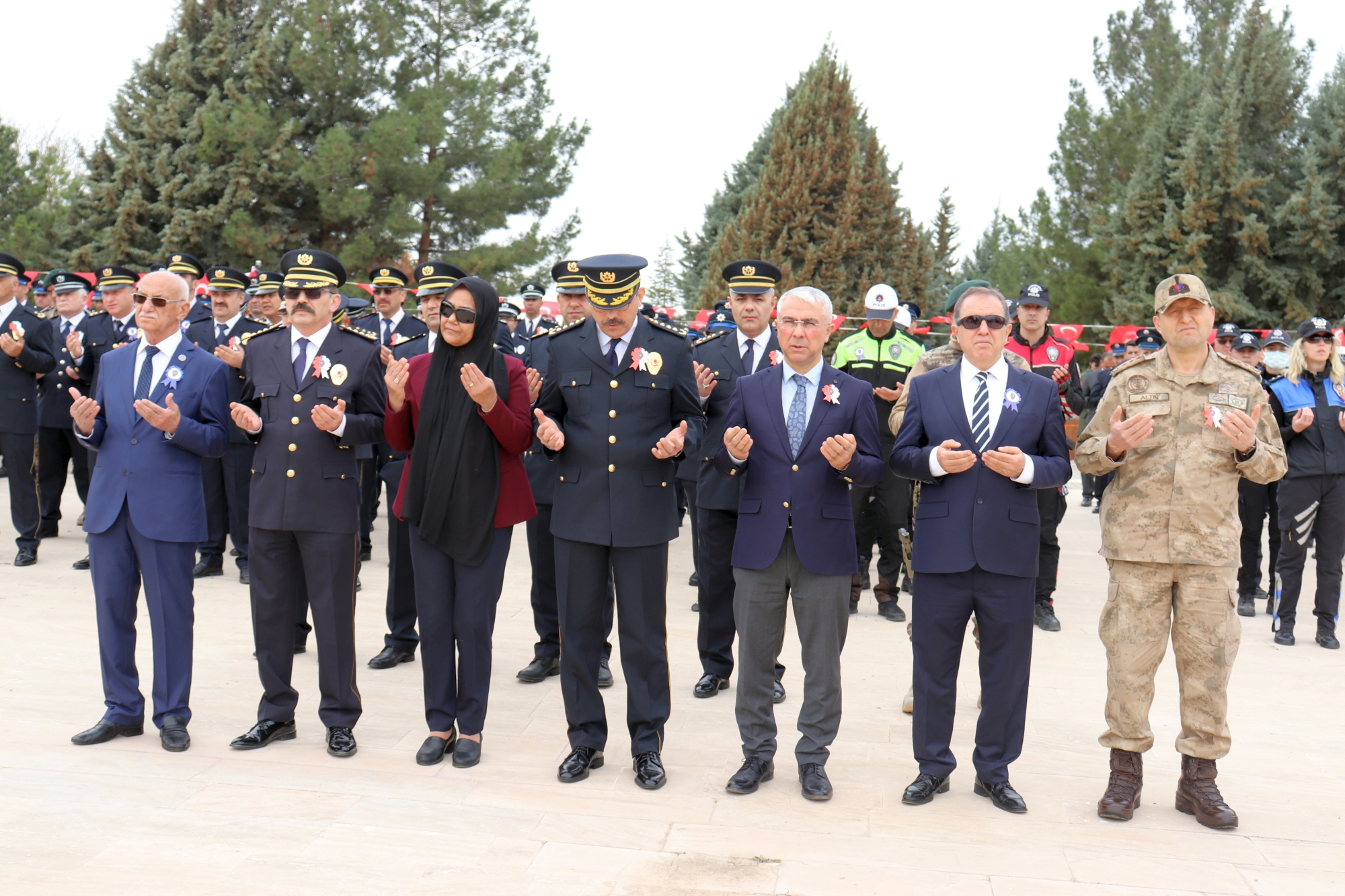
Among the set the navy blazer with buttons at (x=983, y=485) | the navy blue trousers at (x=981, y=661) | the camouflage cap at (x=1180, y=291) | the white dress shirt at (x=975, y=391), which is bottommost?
the navy blue trousers at (x=981, y=661)

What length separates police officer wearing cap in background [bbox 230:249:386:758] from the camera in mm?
5102

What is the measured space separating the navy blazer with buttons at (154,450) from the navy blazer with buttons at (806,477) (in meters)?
2.60

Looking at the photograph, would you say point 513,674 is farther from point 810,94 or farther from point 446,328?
point 810,94

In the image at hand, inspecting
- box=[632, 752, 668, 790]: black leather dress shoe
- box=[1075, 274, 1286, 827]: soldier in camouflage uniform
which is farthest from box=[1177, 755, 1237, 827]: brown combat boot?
box=[632, 752, 668, 790]: black leather dress shoe

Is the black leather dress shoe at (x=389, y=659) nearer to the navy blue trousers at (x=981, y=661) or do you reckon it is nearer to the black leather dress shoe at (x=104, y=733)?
the black leather dress shoe at (x=104, y=733)

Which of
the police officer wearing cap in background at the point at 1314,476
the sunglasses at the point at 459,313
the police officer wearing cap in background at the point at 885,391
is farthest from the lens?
the police officer wearing cap in background at the point at 885,391

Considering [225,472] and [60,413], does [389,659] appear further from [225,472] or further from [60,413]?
[60,413]

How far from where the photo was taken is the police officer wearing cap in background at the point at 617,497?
490cm

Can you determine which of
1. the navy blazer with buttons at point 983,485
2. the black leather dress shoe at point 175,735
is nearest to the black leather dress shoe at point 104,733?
the black leather dress shoe at point 175,735

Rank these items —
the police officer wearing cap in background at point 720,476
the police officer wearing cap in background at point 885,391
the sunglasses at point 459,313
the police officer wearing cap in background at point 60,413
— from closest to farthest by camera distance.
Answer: the sunglasses at point 459,313 < the police officer wearing cap in background at point 720,476 < the police officer wearing cap in background at point 885,391 < the police officer wearing cap in background at point 60,413

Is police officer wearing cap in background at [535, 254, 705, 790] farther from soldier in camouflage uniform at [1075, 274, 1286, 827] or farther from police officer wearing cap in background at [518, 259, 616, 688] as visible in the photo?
soldier in camouflage uniform at [1075, 274, 1286, 827]

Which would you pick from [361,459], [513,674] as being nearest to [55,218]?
[361,459]

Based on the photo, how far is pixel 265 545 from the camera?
17.0 ft

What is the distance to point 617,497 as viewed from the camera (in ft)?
16.1
